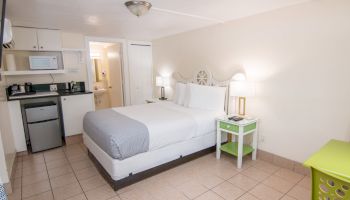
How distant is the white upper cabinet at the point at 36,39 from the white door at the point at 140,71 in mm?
1693

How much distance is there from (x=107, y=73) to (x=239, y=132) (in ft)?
15.1

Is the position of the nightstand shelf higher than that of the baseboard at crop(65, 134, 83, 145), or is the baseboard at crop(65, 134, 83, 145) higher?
the nightstand shelf

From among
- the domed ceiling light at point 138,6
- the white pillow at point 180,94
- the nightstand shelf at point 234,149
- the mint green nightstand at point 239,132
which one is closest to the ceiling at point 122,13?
the domed ceiling light at point 138,6

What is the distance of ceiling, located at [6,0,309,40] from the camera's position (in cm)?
237

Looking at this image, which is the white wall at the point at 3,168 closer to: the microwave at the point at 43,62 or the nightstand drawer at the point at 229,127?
the microwave at the point at 43,62

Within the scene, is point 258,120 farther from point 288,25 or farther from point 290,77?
point 288,25

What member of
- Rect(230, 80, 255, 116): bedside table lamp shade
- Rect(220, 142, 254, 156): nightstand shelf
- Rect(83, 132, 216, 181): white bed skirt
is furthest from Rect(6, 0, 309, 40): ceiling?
Rect(220, 142, 254, 156): nightstand shelf

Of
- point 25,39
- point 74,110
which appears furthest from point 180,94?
Result: point 25,39

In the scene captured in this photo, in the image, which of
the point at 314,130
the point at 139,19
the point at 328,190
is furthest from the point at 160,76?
the point at 328,190

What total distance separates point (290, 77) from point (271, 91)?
1.07ft

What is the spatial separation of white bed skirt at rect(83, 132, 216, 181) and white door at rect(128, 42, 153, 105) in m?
2.36

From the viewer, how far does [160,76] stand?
16.3 ft

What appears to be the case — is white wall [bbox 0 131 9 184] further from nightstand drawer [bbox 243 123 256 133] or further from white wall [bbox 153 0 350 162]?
white wall [bbox 153 0 350 162]

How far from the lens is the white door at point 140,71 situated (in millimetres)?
5117
